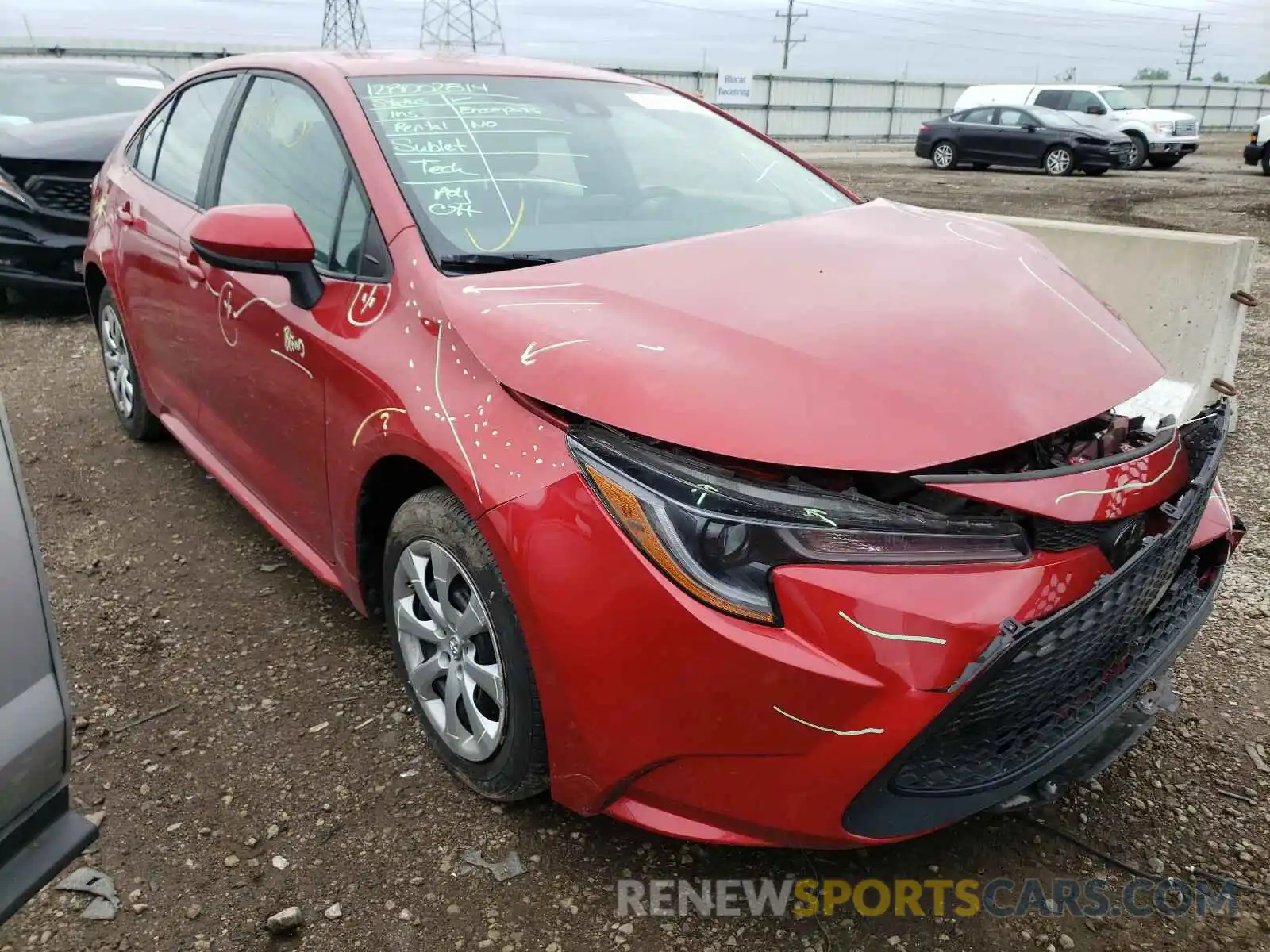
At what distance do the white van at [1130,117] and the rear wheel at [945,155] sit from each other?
118cm

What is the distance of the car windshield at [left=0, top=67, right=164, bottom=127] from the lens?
22.4 ft

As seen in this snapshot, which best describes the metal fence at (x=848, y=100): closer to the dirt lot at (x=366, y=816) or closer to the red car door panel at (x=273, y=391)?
the red car door panel at (x=273, y=391)

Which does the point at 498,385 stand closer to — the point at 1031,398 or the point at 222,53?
the point at 1031,398

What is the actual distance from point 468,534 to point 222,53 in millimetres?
24237

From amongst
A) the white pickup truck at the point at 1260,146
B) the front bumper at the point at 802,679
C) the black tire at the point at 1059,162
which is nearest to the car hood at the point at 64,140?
the front bumper at the point at 802,679

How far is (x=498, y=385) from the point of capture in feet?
5.91

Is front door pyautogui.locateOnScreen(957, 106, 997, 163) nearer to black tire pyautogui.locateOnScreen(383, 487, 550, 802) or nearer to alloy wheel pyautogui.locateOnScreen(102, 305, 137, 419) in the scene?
alloy wheel pyautogui.locateOnScreen(102, 305, 137, 419)

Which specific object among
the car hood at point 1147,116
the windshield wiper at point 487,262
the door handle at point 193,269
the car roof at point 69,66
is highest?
the car hood at point 1147,116

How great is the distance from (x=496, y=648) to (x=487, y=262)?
867 millimetres

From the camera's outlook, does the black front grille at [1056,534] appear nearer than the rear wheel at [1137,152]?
Yes

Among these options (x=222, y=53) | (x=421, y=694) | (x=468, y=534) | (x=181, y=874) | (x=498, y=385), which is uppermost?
(x=222, y=53)

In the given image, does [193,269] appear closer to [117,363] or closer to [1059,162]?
[117,363]

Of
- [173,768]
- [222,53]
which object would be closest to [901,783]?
[173,768]

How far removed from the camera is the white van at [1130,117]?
1925 cm
